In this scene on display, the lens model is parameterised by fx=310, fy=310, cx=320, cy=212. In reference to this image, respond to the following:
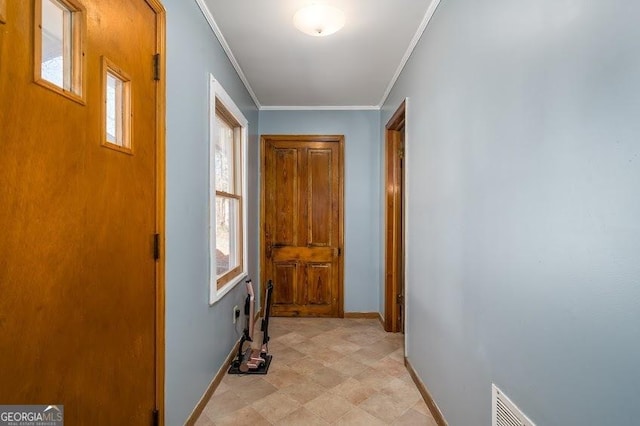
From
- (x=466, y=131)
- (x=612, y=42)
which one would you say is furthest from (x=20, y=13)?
(x=466, y=131)

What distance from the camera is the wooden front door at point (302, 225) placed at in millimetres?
3908

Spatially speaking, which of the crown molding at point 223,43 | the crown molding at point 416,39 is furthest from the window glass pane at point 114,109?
the crown molding at point 416,39

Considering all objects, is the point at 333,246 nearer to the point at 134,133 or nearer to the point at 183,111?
the point at 183,111

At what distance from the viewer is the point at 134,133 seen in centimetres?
131

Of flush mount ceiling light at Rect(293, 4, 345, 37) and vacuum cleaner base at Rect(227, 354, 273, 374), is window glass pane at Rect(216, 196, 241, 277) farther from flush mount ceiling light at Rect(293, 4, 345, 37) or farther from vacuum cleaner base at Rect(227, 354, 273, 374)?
flush mount ceiling light at Rect(293, 4, 345, 37)

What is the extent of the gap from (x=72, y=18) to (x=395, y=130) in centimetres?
293

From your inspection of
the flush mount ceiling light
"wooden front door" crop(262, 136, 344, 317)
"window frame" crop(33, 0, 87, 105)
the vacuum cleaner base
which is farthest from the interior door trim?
"wooden front door" crop(262, 136, 344, 317)

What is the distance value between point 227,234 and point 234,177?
1.98ft

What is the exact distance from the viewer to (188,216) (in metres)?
1.80

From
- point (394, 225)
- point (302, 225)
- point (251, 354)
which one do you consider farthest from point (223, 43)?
point (251, 354)

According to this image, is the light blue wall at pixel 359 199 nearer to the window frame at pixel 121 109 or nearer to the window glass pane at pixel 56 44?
the window frame at pixel 121 109

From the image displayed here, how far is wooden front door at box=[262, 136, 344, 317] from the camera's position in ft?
12.8

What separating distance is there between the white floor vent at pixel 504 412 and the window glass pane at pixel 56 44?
6.15ft

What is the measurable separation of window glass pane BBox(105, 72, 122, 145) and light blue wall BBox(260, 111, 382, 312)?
9.05 feet
